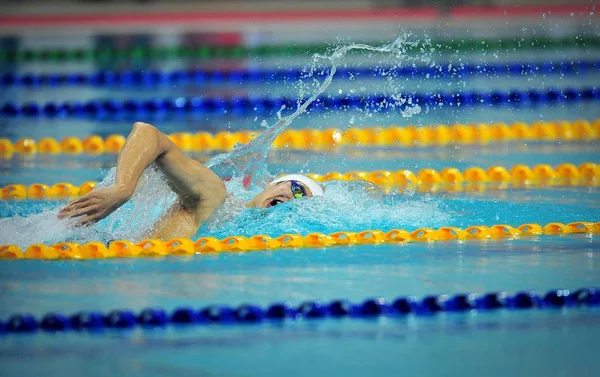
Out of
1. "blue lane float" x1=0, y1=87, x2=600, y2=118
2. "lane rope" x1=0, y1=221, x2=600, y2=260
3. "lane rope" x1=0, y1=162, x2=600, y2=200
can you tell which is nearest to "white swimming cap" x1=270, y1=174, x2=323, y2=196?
"lane rope" x1=0, y1=221, x2=600, y2=260

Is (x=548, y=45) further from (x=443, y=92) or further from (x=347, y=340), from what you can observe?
(x=347, y=340)

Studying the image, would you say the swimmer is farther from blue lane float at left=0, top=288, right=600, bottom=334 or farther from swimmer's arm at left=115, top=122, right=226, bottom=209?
blue lane float at left=0, top=288, right=600, bottom=334

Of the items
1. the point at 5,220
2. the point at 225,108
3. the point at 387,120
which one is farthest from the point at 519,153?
the point at 5,220

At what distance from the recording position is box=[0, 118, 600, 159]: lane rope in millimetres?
6492

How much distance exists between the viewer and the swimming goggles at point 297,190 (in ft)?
14.0

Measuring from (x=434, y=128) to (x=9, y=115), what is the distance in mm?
3147

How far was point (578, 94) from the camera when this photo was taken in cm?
786

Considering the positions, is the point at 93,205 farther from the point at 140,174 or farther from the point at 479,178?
the point at 479,178

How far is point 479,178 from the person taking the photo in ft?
18.8

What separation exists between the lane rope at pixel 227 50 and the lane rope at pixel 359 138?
3.05 meters

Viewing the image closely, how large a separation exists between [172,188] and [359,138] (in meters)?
2.83

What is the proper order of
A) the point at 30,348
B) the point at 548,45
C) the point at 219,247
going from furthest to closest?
the point at 548,45
the point at 219,247
the point at 30,348

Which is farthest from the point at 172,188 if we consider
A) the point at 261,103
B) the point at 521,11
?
the point at 521,11

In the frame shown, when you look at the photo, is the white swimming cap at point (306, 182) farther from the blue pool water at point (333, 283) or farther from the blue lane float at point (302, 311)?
the blue lane float at point (302, 311)
